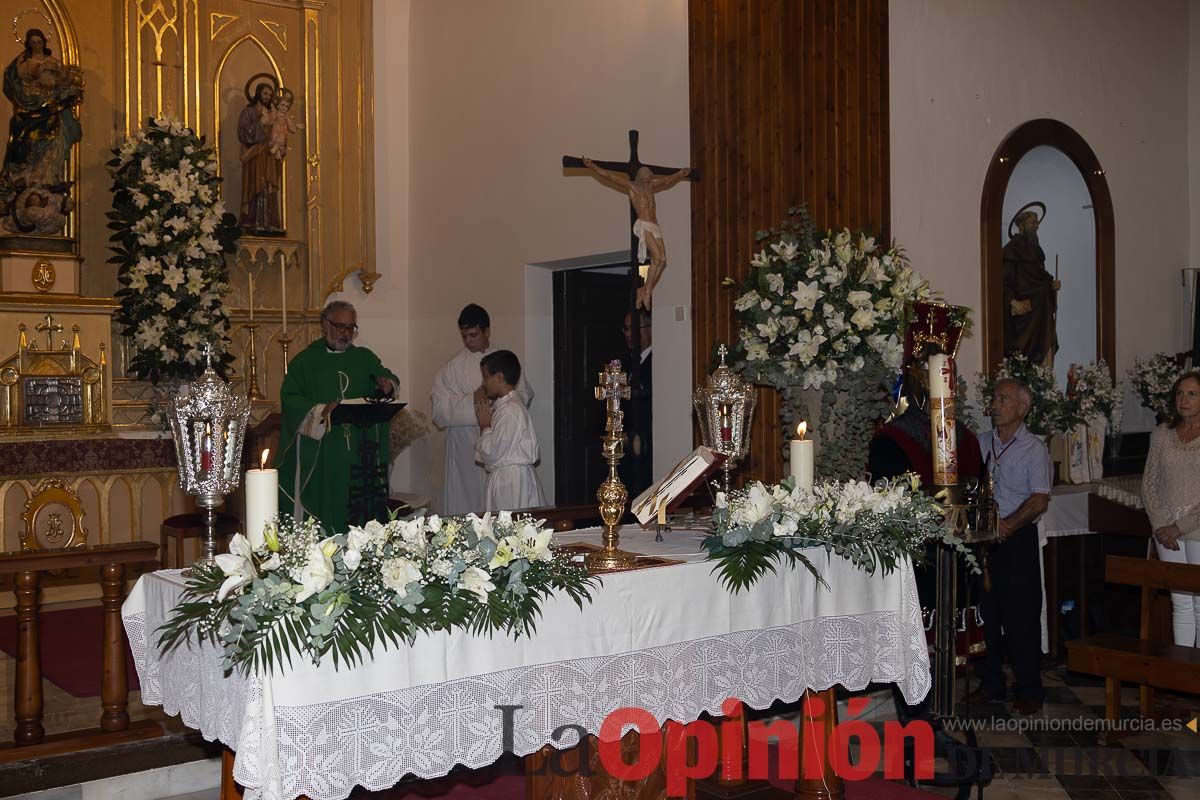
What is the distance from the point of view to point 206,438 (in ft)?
11.3

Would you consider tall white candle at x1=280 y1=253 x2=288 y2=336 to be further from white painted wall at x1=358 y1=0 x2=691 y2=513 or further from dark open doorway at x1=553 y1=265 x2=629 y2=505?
dark open doorway at x1=553 y1=265 x2=629 y2=505

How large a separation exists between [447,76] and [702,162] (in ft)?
12.2

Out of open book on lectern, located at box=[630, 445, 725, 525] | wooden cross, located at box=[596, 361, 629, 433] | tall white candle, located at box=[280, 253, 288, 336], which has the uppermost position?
tall white candle, located at box=[280, 253, 288, 336]

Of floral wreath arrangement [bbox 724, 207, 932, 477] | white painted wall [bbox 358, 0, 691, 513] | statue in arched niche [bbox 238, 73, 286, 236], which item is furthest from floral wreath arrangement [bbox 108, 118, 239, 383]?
floral wreath arrangement [bbox 724, 207, 932, 477]

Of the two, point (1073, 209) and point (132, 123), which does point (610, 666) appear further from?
point (132, 123)

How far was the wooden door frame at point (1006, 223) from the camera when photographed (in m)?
8.17

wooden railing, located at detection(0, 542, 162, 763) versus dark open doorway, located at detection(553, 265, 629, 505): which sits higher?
dark open doorway, located at detection(553, 265, 629, 505)

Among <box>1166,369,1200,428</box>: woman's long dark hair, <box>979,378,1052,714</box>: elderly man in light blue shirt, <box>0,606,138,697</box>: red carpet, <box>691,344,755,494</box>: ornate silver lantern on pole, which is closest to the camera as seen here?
<box>691,344,755,494</box>: ornate silver lantern on pole

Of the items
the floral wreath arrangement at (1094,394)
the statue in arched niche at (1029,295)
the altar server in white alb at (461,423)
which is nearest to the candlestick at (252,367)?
the altar server in white alb at (461,423)

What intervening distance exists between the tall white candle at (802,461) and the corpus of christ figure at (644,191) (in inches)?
138

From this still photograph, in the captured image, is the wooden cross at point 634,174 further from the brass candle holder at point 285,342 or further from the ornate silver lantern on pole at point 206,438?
the ornate silver lantern on pole at point 206,438

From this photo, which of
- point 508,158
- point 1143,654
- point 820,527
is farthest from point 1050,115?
point 820,527

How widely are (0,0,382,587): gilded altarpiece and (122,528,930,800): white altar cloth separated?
17.5 feet

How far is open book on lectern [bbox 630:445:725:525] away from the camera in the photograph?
389 centimetres
